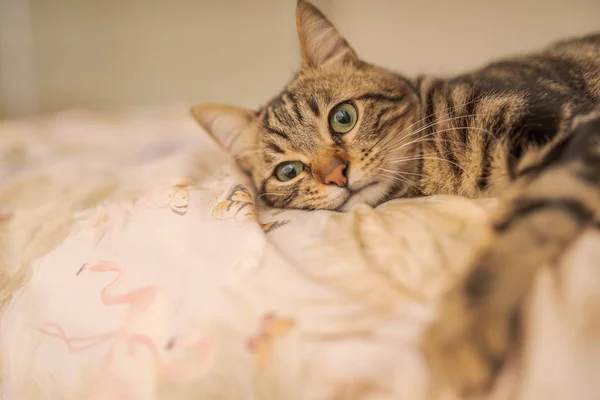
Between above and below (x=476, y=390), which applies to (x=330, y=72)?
above

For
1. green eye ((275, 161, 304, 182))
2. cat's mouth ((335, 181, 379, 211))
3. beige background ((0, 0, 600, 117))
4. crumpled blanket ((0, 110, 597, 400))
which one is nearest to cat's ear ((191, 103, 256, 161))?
green eye ((275, 161, 304, 182))

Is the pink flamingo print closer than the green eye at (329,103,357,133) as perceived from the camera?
Yes

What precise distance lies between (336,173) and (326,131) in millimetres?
133

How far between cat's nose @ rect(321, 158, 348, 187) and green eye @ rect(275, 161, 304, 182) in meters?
0.11

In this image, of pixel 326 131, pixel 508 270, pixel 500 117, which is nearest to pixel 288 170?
pixel 326 131

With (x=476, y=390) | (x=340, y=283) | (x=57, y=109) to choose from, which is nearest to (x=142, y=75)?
(x=57, y=109)

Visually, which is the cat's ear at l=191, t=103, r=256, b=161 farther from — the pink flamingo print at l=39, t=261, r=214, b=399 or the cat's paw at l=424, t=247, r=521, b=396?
the cat's paw at l=424, t=247, r=521, b=396

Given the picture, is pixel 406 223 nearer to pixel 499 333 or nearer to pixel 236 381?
pixel 499 333

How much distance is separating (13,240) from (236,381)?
716mm

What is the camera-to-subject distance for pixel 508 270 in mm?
467

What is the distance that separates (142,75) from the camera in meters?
2.92

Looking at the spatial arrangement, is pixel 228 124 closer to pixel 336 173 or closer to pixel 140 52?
pixel 336 173

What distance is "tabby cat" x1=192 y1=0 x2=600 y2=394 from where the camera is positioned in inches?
17.9

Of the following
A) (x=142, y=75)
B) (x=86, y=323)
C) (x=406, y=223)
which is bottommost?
(x=86, y=323)
